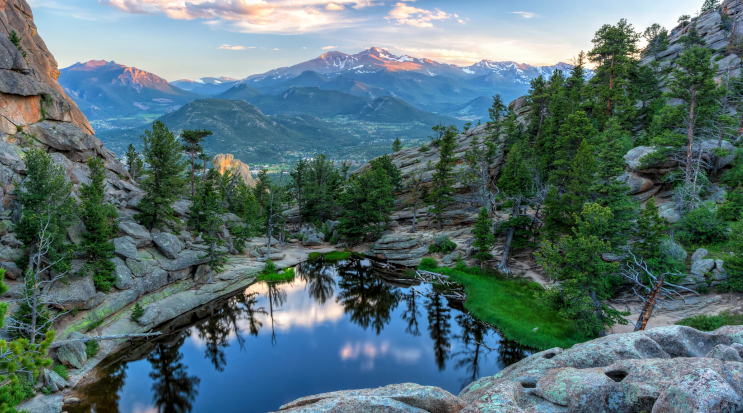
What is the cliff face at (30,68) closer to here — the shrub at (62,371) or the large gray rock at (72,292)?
the large gray rock at (72,292)

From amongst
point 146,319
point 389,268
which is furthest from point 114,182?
point 389,268

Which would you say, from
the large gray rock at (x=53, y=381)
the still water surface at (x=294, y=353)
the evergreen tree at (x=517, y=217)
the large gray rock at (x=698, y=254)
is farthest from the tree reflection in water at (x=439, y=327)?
the large gray rock at (x=53, y=381)

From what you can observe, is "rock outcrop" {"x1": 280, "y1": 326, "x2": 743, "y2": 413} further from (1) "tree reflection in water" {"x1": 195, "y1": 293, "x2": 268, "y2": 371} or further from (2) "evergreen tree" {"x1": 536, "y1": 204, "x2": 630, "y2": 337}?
(1) "tree reflection in water" {"x1": 195, "y1": 293, "x2": 268, "y2": 371}

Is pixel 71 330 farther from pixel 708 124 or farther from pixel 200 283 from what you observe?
Result: pixel 708 124

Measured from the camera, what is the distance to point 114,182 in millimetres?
51562

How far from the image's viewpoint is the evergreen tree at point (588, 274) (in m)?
27.0

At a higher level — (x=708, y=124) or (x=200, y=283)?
(x=708, y=124)

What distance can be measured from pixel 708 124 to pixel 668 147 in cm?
892

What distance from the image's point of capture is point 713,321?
A: 78.4 feet

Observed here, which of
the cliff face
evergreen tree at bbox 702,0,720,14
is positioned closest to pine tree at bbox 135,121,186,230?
the cliff face

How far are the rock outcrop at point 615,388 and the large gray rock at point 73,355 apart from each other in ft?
79.1

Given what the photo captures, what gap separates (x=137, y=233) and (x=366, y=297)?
27.6 meters

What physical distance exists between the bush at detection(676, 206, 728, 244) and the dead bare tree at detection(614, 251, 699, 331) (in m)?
6.53

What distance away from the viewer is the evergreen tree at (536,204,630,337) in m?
27.0
